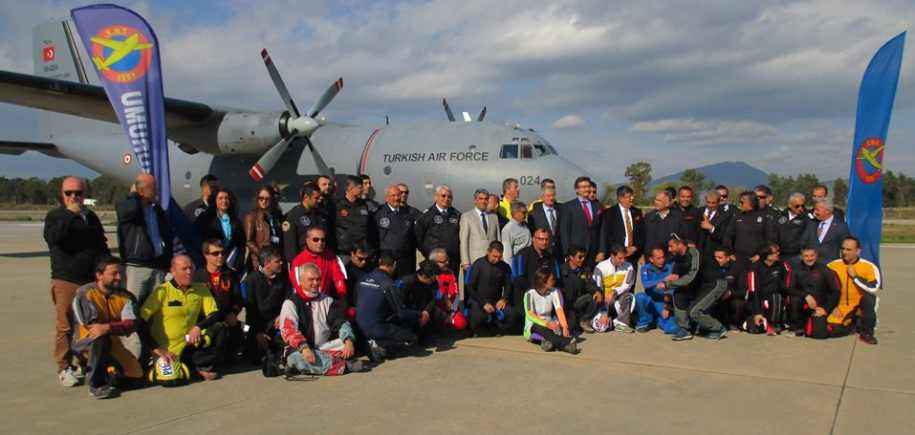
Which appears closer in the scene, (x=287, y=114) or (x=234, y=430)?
(x=234, y=430)

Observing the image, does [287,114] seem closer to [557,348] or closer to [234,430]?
[557,348]

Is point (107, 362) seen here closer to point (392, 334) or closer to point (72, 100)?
point (392, 334)

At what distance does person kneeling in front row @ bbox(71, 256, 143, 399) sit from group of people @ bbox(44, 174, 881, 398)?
14 millimetres

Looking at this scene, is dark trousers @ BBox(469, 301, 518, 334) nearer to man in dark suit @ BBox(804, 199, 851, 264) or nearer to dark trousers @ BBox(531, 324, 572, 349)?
dark trousers @ BBox(531, 324, 572, 349)

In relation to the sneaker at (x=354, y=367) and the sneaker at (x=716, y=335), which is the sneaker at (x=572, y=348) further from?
the sneaker at (x=354, y=367)

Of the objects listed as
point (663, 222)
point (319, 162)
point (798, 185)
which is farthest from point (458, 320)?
point (798, 185)

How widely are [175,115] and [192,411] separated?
12.8m

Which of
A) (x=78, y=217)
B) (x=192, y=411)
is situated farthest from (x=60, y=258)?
(x=192, y=411)

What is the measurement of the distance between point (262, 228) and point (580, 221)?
4.09 metres

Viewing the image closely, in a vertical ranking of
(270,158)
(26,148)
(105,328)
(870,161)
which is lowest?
(105,328)

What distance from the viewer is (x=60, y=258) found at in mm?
5543

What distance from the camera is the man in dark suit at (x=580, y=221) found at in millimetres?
8617

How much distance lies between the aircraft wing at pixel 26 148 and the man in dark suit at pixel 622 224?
60.9ft

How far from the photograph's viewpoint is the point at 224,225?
7133 mm
